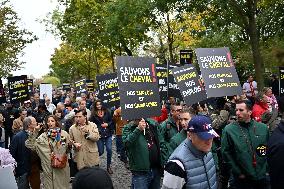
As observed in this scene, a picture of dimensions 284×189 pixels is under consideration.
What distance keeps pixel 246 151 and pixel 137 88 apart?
1.87m

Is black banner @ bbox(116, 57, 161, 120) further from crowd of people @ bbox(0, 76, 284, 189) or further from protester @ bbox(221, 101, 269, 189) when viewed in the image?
protester @ bbox(221, 101, 269, 189)

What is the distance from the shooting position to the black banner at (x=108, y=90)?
481 inches

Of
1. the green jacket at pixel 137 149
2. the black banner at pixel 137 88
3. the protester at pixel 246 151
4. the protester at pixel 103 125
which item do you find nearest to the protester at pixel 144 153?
the green jacket at pixel 137 149

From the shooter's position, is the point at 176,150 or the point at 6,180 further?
the point at 176,150

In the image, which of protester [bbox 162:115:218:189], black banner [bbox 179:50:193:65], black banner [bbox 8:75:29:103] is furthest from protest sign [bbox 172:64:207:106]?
black banner [bbox 8:75:29:103]

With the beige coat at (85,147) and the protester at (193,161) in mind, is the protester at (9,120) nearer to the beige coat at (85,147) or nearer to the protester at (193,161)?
the beige coat at (85,147)

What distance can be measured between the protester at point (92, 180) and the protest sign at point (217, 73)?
638 cm

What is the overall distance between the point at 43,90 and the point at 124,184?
12.2 m

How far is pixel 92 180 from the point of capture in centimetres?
256

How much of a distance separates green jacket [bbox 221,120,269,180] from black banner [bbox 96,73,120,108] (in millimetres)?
6210

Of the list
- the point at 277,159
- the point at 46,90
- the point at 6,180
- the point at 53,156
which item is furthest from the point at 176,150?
the point at 46,90

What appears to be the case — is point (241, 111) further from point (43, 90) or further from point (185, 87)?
point (43, 90)

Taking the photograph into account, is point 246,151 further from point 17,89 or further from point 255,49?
point 255,49

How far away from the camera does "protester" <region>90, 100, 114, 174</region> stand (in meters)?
11.6
